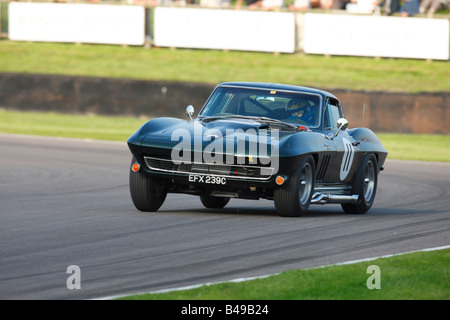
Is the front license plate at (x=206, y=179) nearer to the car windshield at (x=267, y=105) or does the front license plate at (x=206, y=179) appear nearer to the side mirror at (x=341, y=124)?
the car windshield at (x=267, y=105)

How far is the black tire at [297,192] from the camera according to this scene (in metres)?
8.93

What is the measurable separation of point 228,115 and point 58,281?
458cm

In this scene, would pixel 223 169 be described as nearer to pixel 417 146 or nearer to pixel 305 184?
pixel 305 184

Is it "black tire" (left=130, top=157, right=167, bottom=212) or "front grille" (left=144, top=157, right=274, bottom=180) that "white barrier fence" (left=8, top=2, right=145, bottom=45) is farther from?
"front grille" (left=144, top=157, right=274, bottom=180)

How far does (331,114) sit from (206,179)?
89.0 inches

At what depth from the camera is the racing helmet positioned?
10.1 m

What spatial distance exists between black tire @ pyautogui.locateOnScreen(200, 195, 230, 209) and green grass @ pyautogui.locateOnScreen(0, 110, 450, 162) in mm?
9815

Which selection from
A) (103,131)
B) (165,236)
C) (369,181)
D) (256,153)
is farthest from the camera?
(103,131)

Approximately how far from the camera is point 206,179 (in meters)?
8.87

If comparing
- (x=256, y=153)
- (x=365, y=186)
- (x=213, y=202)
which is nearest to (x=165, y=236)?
(x=256, y=153)

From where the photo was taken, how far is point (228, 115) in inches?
396

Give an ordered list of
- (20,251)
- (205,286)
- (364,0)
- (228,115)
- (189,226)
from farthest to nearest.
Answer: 1. (364,0)
2. (228,115)
3. (189,226)
4. (20,251)
5. (205,286)
